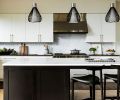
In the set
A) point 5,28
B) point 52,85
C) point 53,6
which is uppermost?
point 53,6

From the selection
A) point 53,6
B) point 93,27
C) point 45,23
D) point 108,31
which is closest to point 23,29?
point 45,23

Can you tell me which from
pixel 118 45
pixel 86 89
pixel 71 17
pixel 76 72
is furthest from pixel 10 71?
pixel 118 45

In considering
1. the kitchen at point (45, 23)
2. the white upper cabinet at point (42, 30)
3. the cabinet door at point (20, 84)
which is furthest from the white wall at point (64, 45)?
the cabinet door at point (20, 84)

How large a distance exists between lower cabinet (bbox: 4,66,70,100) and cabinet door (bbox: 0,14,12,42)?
11.0 ft

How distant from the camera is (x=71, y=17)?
4508mm

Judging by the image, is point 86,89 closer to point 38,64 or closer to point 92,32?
point 92,32

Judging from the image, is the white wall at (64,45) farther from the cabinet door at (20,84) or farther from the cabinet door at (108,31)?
the cabinet door at (20,84)

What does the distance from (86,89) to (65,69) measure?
2.44m

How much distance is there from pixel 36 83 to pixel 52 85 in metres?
0.27

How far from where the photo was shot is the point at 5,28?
23.8 feet

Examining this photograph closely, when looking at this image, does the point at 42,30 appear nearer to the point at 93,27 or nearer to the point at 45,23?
the point at 45,23

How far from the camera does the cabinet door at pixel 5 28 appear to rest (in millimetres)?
7227

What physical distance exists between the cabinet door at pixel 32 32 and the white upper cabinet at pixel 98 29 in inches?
59.5

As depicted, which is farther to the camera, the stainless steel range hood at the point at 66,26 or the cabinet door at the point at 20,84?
the stainless steel range hood at the point at 66,26
